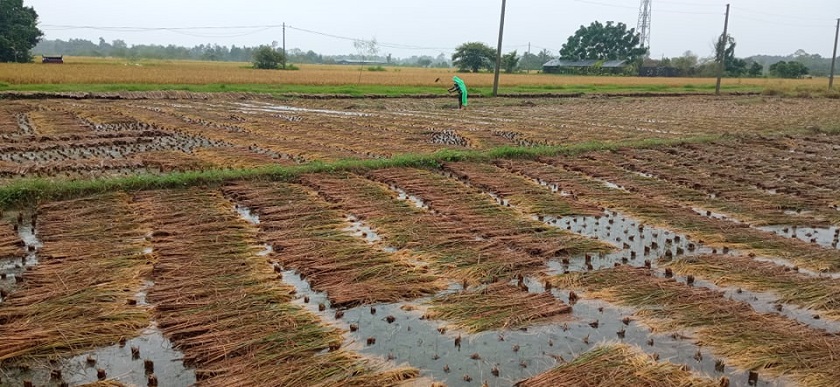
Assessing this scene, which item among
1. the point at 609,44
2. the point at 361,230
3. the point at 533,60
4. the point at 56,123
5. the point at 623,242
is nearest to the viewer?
the point at 623,242

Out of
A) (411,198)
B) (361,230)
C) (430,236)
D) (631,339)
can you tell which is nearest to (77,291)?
(361,230)

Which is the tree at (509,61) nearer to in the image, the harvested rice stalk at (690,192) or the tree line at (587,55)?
the tree line at (587,55)

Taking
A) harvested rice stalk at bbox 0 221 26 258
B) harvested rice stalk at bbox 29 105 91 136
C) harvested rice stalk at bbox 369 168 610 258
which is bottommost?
harvested rice stalk at bbox 0 221 26 258

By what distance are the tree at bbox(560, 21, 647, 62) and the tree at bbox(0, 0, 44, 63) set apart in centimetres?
5954

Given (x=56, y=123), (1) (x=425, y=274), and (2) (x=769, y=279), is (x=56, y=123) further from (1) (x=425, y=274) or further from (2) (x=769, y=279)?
(2) (x=769, y=279)

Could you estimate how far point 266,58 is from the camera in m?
55.9

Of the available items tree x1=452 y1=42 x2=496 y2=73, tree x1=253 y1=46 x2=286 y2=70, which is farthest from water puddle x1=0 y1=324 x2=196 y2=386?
tree x1=452 y1=42 x2=496 y2=73

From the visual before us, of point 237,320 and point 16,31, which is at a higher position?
point 16,31

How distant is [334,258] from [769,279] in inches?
154

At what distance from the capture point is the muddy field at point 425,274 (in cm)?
411

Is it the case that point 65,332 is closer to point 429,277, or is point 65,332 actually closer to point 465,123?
point 429,277

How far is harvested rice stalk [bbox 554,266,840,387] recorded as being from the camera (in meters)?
4.13

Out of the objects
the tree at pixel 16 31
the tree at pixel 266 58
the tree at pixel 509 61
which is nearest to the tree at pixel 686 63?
the tree at pixel 509 61

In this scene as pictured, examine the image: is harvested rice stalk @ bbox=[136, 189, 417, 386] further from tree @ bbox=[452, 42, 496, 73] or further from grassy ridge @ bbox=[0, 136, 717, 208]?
tree @ bbox=[452, 42, 496, 73]
